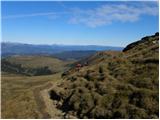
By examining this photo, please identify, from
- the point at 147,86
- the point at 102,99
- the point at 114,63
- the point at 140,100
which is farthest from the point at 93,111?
the point at 114,63

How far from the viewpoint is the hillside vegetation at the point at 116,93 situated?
1033 inches

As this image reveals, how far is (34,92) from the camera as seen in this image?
41156 mm

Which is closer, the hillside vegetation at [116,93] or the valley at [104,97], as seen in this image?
the hillside vegetation at [116,93]

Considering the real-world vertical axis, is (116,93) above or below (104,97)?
above

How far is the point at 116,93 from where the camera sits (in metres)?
29.7

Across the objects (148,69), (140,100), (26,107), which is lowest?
(26,107)

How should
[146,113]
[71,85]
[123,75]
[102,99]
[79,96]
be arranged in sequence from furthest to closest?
[71,85]
[123,75]
[79,96]
[102,99]
[146,113]

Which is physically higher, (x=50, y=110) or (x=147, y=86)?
(x=147, y=86)

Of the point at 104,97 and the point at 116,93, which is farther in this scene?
the point at 116,93

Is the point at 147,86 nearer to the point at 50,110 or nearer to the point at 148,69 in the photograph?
the point at 148,69

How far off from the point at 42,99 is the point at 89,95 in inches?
278

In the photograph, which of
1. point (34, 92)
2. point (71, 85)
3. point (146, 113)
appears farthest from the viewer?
point (34, 92)

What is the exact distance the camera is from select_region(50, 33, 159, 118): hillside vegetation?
2623 centimetres

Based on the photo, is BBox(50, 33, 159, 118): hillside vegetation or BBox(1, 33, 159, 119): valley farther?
BBox(1, 33, 159, 119): valley
